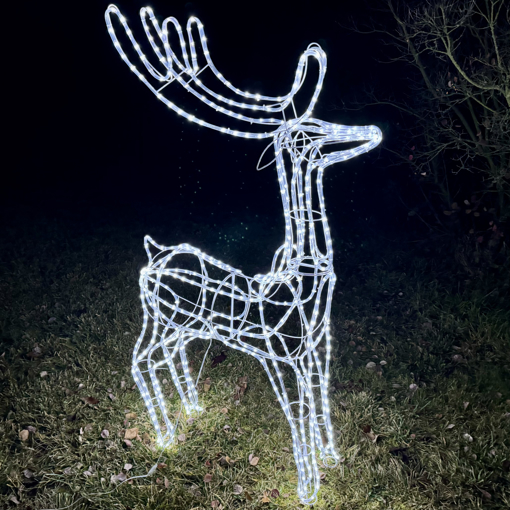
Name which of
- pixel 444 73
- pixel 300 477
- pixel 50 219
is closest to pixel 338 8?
pixel 444 73

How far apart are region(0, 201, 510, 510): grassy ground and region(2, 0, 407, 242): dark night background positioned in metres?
2.30

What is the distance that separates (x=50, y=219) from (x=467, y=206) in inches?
235

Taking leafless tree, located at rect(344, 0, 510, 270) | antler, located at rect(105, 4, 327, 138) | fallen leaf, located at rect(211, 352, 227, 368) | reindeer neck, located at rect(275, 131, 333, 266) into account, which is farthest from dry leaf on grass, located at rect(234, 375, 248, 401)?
leafless tree, located at rect(344, 0, 510, 270)

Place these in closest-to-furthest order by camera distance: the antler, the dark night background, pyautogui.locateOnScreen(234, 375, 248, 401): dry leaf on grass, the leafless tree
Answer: the antler < pyautogui.locateOnScreen(234, 375, 248, 401): dry leaf on grass < the leafless tree < the dark night background

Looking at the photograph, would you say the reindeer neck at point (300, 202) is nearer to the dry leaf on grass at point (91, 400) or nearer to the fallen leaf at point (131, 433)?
the fallen leaf at point (131, 433)

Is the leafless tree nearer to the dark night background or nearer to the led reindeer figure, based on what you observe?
the dark night background

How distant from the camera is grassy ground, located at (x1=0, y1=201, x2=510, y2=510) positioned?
2.58 meters

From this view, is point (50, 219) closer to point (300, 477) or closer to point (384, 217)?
point (384, 217)

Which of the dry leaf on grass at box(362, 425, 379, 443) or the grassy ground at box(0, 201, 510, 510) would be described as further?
the dry leaf on grass at box(362, 425, 379, 443)

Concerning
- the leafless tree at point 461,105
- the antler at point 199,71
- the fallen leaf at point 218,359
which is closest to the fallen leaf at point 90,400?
the fallen leaf at point 218,359

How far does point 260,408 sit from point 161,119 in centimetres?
632

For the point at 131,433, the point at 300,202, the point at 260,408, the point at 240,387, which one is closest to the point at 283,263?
the point at 300,202

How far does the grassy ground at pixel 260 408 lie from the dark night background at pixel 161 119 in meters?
2.30

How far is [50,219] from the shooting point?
23.4 ft
